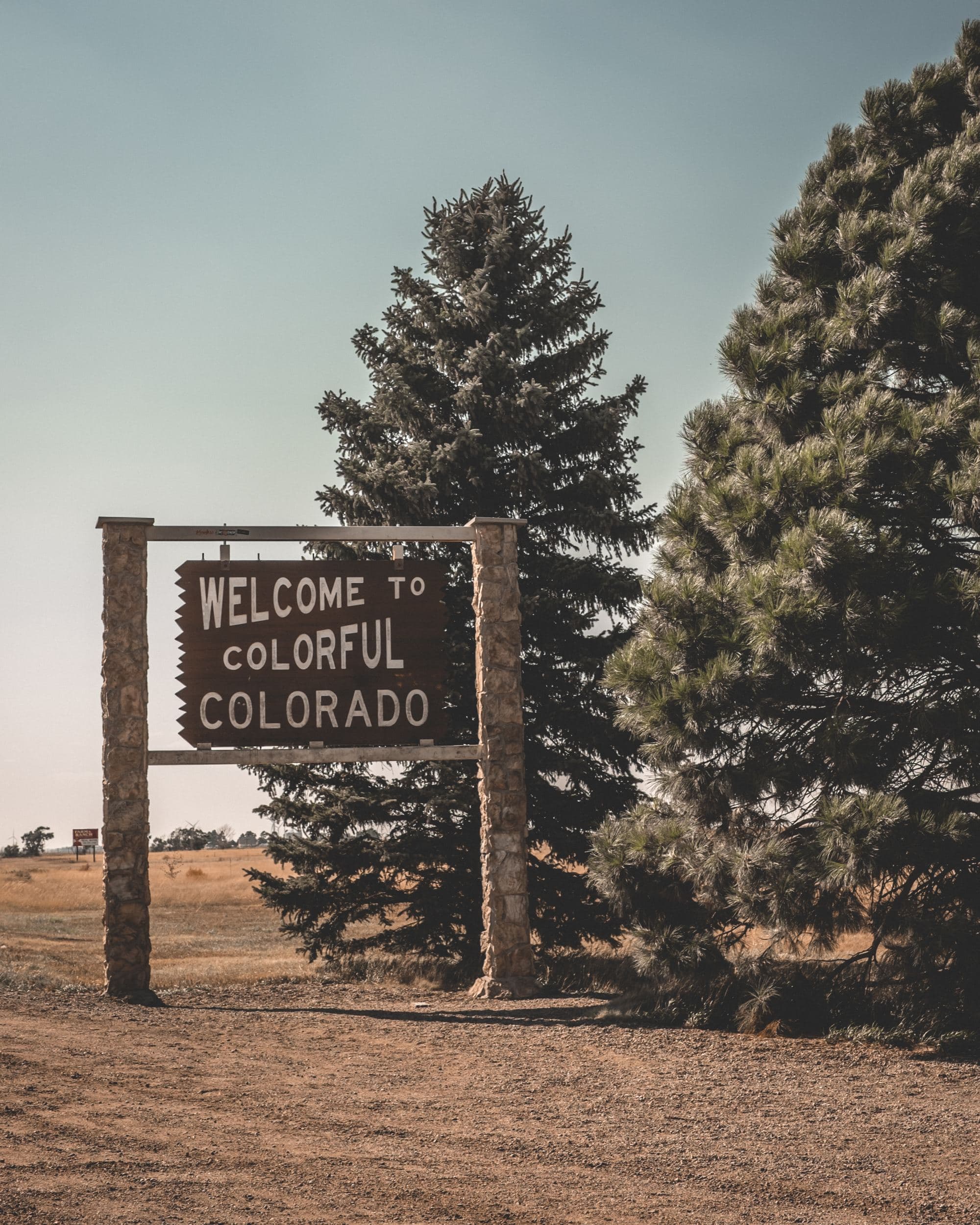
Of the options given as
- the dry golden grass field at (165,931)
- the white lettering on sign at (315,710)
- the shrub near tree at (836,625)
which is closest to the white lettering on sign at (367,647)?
the white lettering on sign at (315,710)

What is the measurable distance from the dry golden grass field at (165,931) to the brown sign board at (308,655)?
3.57 meters

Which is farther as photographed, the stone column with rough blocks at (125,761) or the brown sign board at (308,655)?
the brown sign board at (308,655)

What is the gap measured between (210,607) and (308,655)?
Result: 102 centimetres

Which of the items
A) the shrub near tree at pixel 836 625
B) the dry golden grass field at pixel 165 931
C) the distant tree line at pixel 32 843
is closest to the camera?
the shrub near tree at pixel 836 625

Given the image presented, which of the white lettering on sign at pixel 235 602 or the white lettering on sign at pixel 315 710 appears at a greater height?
the white lettering on sign at pixel 235 602

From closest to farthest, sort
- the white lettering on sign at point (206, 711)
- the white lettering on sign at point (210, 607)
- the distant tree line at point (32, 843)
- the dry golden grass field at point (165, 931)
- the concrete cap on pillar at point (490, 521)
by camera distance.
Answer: the white lettering on sign at point (206, 711)
the white lettering on sign at point (210, 607)
the concrete cap on pillar at point (490, 521)
the dry golden grass field at point (165, 931)
the distant tree line at point (32, 843)

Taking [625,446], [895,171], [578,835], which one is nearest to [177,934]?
[578,835]

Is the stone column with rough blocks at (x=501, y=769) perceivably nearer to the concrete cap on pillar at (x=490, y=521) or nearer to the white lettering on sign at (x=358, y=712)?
the concrete cap on pillar at (x=490, y=521)

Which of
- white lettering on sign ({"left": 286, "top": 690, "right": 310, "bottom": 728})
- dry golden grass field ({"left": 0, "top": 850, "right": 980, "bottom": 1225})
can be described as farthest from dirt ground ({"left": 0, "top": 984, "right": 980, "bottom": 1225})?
white lettering on sign ({"left": 286, "top": 690, "right": 310, "bottom": 728})

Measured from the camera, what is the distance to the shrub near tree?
802cm

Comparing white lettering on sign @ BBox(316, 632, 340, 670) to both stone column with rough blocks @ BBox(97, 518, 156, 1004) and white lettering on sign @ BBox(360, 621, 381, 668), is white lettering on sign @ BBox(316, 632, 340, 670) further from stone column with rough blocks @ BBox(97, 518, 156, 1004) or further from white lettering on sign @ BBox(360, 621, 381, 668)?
stone column with rough blocks @ BBox(97, 518, 156, 1004)

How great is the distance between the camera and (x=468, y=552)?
13.7 meters

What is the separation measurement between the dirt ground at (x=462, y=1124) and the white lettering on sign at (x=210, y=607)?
3.47 metres

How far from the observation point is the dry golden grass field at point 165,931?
604 inches
